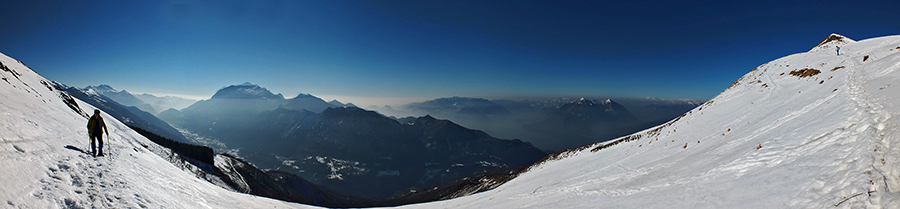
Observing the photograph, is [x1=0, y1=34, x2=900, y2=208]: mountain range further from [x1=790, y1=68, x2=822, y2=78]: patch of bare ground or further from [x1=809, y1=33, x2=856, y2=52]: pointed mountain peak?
[x1=809, y1=33, x2=856, y2=52]: pointed mountain peak

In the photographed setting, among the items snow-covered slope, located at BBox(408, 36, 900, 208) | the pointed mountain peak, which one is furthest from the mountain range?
the pointed mountain peak

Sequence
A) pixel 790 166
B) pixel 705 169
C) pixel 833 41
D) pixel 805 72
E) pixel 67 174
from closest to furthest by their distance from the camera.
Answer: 1. pixel 790 166
2. pixel 67 174
3. pixel 705 169
4. pixel 805 72
5. pixel 833 41

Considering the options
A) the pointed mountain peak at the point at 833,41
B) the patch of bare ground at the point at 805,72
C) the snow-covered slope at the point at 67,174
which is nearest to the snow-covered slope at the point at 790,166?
the patch of bare ground at the point at 805,72

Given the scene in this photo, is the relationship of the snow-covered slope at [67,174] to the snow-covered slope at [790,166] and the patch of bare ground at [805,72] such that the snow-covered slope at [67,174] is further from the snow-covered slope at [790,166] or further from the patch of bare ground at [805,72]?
the patch of bare ground at [805,72]

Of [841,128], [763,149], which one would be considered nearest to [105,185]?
[763,149]

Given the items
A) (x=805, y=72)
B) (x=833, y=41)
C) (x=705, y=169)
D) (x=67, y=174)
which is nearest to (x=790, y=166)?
(x=705, y=169)

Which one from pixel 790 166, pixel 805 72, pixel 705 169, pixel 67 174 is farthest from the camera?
pixel 805 72

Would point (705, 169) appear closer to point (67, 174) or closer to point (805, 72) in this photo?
point (67, 174)

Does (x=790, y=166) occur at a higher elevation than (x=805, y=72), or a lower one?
lower

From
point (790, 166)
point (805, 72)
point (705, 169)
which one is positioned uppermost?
point (805, 72)
